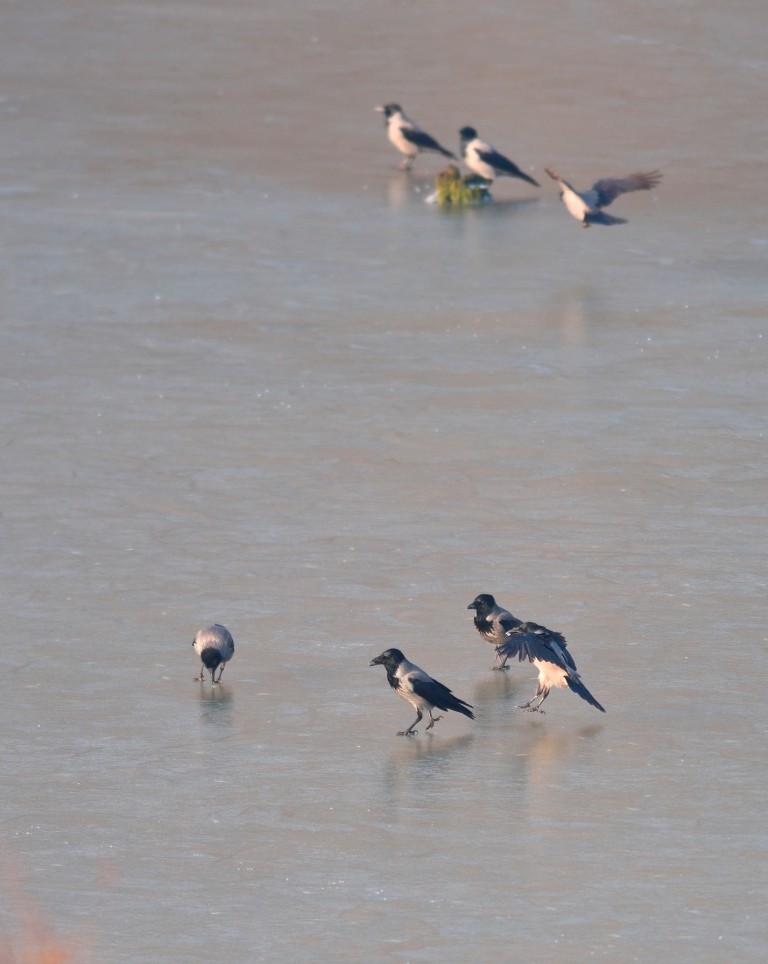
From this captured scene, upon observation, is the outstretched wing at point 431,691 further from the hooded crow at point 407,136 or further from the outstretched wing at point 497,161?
the hooded crow at point 407,136

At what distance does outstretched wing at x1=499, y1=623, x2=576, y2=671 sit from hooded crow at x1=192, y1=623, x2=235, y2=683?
3.88ft

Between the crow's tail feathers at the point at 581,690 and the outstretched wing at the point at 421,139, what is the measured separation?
14.9 meters

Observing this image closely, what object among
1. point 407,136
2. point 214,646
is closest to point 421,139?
point 407,136

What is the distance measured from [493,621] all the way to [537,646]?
62 centimetres

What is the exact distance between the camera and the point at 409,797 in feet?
25.1

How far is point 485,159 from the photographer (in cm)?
2145

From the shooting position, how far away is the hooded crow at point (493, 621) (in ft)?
29.8

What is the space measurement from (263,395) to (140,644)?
4859mm

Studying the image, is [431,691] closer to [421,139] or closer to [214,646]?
[214,646]

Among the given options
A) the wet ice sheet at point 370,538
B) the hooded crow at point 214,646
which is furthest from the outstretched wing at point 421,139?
the hooded crow at point 214,646

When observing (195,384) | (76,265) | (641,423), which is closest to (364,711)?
(641,423)

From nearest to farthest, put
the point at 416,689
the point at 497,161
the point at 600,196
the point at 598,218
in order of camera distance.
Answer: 1. the point at 416,689
2. the point at 598,218
3. the point at 600,196
4. the point at 497,161

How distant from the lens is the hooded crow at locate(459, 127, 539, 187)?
21.4 m

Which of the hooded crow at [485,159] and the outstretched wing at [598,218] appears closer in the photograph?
the outstretched wing at [598,218]
